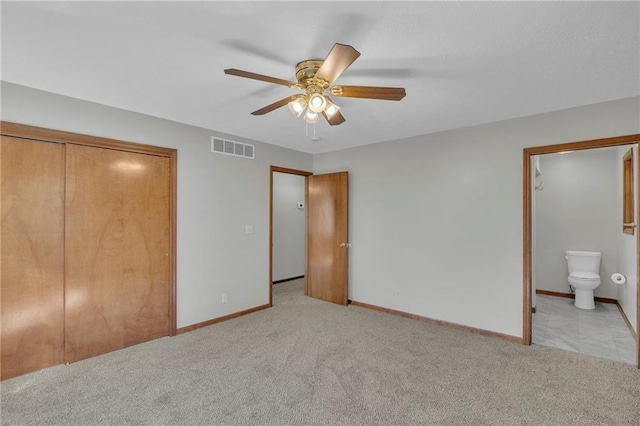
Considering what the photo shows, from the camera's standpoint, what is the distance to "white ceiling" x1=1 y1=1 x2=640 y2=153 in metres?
1.57

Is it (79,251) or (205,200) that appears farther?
(205,200)

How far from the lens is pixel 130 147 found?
10.1 ft

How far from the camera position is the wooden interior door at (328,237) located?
4.56 m

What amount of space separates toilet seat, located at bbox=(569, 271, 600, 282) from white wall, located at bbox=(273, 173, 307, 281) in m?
4.39

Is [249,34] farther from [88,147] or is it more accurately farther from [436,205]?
[436,205]

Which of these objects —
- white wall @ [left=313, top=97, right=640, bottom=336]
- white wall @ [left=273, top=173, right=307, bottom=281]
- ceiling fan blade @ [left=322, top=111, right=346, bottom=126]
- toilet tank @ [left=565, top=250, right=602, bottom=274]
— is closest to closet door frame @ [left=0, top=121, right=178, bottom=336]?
ceiling fan blade @ [left=322, top=111, right=346, bottom=126]

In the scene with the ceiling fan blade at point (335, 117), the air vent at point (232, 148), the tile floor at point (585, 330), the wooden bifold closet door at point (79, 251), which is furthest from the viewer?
the air vent at point (232, 148)

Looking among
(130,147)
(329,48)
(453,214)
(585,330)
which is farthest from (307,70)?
(585,330)

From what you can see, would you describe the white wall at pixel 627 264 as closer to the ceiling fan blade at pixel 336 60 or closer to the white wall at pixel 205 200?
the ceiling fan blade at pixel 336 60

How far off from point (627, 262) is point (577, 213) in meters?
1.51

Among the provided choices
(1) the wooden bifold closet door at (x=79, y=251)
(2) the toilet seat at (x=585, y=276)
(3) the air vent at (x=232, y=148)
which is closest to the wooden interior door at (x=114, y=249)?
(1) the wooden bifold closet door at (x=79, y=251)

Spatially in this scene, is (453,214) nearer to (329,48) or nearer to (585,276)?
(585,276)

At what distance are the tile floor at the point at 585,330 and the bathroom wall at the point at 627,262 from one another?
178 millimetres

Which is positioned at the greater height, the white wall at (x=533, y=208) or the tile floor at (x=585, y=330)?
the white wall at (x=533, y=208)
